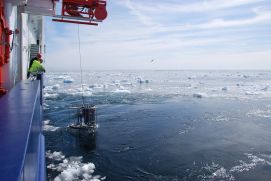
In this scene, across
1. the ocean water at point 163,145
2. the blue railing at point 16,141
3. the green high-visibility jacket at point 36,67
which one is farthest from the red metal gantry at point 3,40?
the ocean water at point 163,145

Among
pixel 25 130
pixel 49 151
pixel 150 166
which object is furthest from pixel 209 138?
pixel 25 130

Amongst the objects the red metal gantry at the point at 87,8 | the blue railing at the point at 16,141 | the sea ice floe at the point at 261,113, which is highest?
the red metal gantry at the point at 87,8

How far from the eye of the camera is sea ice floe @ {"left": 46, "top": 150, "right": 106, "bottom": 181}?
8.41m

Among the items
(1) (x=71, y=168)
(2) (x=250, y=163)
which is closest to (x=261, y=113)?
(2) (x=250, y=163)

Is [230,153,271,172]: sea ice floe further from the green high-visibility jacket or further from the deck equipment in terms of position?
the green high-visibility jacket

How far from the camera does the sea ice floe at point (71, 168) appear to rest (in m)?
8.41

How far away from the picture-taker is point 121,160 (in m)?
10.1

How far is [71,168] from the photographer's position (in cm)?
910

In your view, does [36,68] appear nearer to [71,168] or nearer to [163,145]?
[71,168]

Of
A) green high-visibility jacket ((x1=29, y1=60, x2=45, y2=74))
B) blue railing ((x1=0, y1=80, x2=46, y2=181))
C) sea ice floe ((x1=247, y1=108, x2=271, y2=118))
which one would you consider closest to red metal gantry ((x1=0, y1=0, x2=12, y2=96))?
blue railing ((x1=0, y1=80, x2=46, y2=181))

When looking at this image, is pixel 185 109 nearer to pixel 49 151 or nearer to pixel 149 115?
pixel 149 115

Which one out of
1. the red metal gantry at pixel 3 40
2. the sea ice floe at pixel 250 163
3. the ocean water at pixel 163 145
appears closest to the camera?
the red metal gantry at pixel 3 40

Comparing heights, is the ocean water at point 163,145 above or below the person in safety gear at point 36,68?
below

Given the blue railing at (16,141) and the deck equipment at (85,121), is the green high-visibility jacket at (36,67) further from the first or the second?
the blue railing at (16,141)
